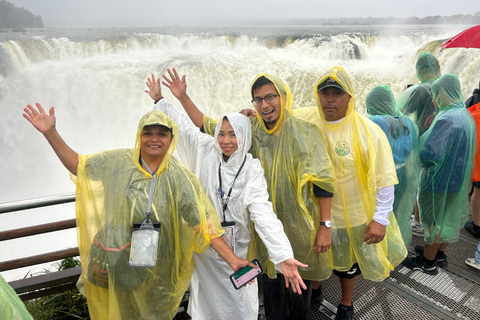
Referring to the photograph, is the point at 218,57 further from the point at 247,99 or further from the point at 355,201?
the point at 355,201

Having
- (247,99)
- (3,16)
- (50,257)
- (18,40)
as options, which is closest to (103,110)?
(18,40)

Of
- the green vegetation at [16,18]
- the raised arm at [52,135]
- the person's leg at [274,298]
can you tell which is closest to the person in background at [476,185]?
the person's leg at [274,298]

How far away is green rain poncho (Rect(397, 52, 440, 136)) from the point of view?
2938 millimetres

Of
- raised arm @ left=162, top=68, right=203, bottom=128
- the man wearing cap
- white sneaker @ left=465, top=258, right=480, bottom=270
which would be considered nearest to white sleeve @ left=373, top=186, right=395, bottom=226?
the man wearing cap

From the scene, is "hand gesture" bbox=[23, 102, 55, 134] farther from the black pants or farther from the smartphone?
the black pants

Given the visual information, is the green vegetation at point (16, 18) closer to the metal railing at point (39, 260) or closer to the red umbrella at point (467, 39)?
the metal railing at point (39, 260)

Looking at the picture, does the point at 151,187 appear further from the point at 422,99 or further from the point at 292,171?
the point at 422,99

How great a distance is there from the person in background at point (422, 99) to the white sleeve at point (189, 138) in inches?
83.4

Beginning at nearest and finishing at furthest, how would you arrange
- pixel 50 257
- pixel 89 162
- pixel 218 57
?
1. pixel 89 162
2. pixel 50 257
3. pixel 218 57

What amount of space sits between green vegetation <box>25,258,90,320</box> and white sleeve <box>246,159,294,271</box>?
1.25 m

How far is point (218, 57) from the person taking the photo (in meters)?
10.2

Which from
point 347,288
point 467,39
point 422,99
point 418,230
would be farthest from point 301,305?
point 467,39

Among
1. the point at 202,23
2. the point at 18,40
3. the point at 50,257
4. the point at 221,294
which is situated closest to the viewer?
the point at 221,294

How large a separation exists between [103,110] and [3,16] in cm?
338
